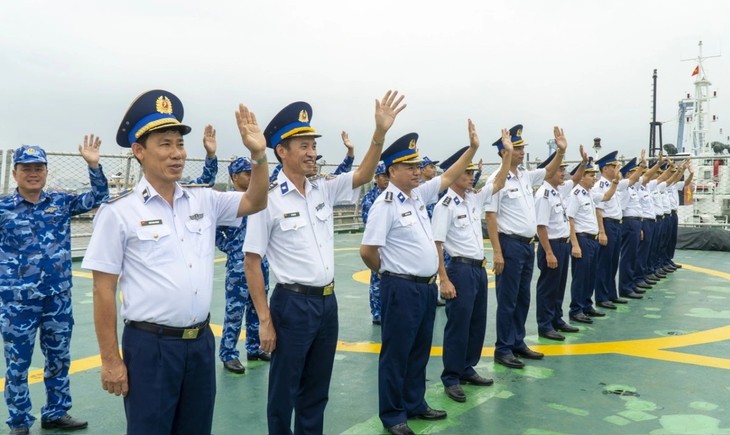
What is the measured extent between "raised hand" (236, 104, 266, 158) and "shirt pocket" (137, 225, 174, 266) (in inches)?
21.1

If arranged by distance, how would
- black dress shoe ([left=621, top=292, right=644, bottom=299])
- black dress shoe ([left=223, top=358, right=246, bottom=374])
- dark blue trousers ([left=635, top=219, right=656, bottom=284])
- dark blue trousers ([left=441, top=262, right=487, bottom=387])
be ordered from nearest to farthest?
dark blue trousers ([left=441, top=262, right=487, bottom=387]) < black dress shoe ([left=223, top=358, right=246, bottom=374]) < black dress shoe ([left=621, top=292, right=644, bottom=299]) < dark blue trousers ([left=635, top=219, right=656, bottom=284])

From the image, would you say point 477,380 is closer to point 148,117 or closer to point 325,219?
point 325,219

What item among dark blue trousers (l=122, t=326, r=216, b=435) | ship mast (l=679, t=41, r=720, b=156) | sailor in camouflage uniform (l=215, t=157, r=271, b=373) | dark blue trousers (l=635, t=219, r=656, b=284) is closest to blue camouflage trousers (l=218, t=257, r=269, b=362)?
sailor in camouflage uniform (l=215, t=157, r=271, b=373)

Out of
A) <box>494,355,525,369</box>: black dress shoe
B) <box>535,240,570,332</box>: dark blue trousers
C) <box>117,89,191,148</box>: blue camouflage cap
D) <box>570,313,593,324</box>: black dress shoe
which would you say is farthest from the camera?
<box>570,313,593,324</box>: black dress shoe

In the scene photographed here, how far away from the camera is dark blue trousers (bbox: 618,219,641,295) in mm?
9274

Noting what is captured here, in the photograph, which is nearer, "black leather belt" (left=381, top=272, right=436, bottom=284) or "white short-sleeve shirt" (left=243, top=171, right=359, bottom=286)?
"white short-sleeve shirt" (left=243, top=171, right=359, bottom=286)

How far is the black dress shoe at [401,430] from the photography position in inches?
152

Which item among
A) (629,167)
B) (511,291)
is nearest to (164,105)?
(511,291)

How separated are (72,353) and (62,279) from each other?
2205mm

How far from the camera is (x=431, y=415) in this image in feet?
13.7

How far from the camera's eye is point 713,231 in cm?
1562

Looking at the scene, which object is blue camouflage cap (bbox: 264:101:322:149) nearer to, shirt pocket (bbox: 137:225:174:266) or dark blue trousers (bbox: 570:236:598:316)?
shirt pocket (bbox: 137:225:174:266)

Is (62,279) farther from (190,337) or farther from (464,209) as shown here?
(464,209)

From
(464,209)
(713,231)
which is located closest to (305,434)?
(464,209)
